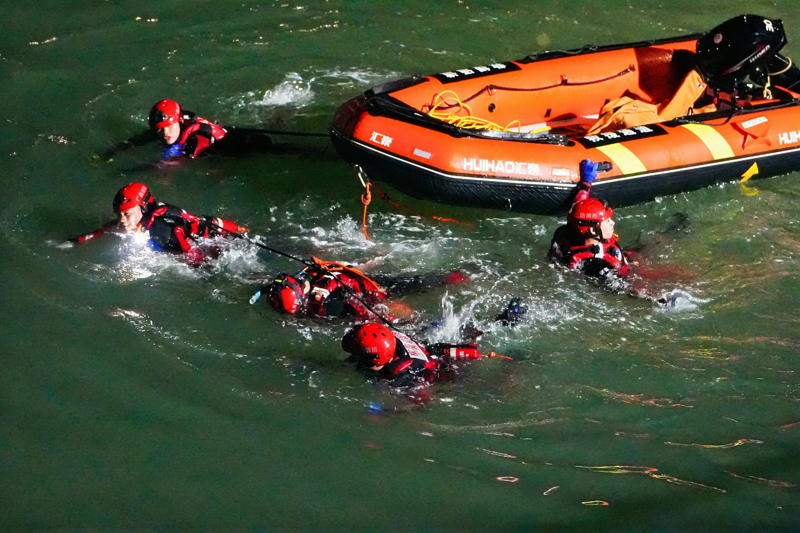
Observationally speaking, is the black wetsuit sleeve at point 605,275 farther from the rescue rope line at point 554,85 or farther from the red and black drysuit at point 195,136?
the red and black drysuit at point 195,136

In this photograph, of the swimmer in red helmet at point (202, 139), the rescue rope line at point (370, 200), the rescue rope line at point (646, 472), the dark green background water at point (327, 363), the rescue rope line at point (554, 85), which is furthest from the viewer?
the swimmer in red helmet at point (202, 139)

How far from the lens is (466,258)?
24.3ft

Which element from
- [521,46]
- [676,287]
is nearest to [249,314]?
[676,287]

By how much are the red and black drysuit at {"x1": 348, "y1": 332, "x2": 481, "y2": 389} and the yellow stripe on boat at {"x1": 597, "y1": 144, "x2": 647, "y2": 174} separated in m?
2.31

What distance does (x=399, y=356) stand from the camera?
5785mm

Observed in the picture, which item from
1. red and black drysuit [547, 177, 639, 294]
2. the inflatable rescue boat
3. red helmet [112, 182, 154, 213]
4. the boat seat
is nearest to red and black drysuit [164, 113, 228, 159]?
the inflatable rescue boat

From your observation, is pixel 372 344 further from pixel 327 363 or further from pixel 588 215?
pixel 588 215

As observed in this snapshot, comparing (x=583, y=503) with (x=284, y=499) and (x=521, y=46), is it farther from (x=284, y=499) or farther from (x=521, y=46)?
(x=521, y=46)

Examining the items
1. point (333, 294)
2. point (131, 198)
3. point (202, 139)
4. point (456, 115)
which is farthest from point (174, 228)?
point (456, 115)

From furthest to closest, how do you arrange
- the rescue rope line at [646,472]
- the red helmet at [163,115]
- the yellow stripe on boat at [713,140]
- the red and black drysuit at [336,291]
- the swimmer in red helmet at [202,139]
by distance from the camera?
1. the swimmer in red helmet at [202,139]
2. the red helmet at [163,115]
3. the yellow stripe on boat at [713,140]
4. the red and black drysuit at [336,291]
5. the rescue rope line at [646,472]

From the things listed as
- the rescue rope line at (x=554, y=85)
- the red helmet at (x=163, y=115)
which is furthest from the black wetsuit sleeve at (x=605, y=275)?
the red helmet at (x=163, y=115)

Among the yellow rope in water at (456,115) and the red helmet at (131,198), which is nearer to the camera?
the red helmet at (131,198)

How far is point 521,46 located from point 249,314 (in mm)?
5146

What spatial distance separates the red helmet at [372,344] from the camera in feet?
18.4
